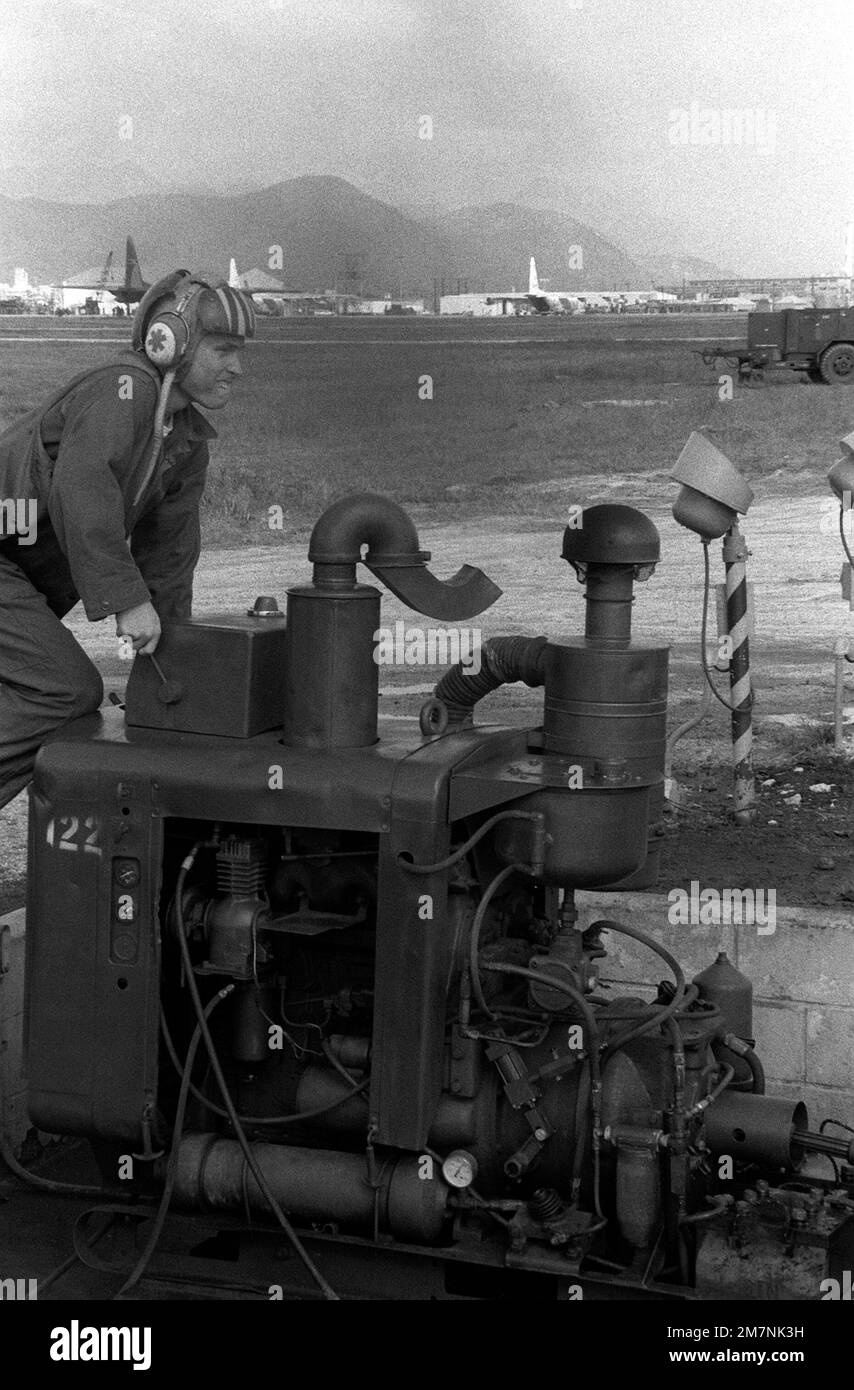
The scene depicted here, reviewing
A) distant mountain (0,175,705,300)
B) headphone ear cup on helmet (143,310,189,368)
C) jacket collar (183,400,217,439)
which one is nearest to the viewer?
headphone ear cup on helmet (143,310,189,368)

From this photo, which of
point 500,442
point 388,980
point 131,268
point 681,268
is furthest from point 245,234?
point 388,980

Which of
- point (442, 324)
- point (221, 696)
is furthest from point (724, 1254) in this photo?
point (442, 324)

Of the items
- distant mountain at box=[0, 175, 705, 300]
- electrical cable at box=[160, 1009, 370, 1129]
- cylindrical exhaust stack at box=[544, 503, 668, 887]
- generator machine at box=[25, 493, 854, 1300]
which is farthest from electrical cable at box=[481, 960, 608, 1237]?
distant mountain at box=[0, 175, 705, 300]

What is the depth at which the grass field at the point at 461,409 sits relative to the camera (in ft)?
35.1

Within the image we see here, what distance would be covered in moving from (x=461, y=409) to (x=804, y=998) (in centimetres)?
900

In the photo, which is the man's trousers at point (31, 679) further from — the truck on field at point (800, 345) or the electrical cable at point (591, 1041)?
the truck on field at point (800, 345)

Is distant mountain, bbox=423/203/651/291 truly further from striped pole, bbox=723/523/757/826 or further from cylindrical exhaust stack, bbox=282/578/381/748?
cylindrical exhaust stack, bbox=282/578/381/748

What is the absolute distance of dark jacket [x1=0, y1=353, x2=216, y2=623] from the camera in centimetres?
277

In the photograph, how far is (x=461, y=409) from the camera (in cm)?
1191

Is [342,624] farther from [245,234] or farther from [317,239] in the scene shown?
[245,234]

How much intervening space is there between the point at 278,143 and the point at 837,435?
4445 mm

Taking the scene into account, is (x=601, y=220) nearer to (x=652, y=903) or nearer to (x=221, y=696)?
(x=652, y=903)

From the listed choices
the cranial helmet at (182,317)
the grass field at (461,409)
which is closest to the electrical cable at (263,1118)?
the cranial helmet at (182,317)

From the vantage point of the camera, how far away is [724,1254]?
2.54 meters
